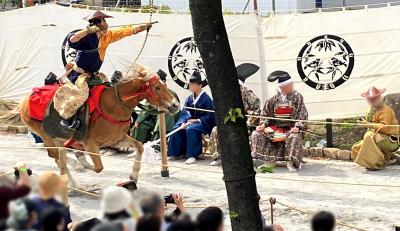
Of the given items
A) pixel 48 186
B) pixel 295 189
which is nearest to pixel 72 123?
pixel 295 189

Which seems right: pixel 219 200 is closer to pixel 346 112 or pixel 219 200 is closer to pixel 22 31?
pixel 346 112

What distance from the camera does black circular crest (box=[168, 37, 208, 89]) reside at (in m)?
11.9

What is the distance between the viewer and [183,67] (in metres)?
12.0

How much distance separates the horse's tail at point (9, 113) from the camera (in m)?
13.6

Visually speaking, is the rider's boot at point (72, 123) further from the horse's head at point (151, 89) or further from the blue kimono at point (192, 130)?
the blue kimono at point (192, 130)

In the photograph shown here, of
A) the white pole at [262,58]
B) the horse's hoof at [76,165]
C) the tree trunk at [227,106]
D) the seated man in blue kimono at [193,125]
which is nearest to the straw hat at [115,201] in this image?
the tree trunk at [227,106]

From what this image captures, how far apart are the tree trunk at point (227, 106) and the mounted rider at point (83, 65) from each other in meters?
4.03

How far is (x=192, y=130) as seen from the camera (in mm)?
10438

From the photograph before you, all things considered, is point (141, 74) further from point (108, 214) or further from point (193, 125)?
point (108, 214)

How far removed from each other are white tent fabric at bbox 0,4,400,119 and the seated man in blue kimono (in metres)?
1.40

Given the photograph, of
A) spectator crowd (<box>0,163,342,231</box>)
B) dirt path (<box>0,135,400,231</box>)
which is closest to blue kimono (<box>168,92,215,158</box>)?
dirt path (<box>0,135,400,231</box>)

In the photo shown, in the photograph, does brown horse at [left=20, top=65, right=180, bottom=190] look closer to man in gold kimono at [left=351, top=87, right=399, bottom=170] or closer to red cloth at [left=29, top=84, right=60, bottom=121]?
red cloth at [left=29, top=84, right=60, bottom=121]

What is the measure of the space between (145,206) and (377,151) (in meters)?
6.24

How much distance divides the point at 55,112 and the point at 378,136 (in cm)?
405
